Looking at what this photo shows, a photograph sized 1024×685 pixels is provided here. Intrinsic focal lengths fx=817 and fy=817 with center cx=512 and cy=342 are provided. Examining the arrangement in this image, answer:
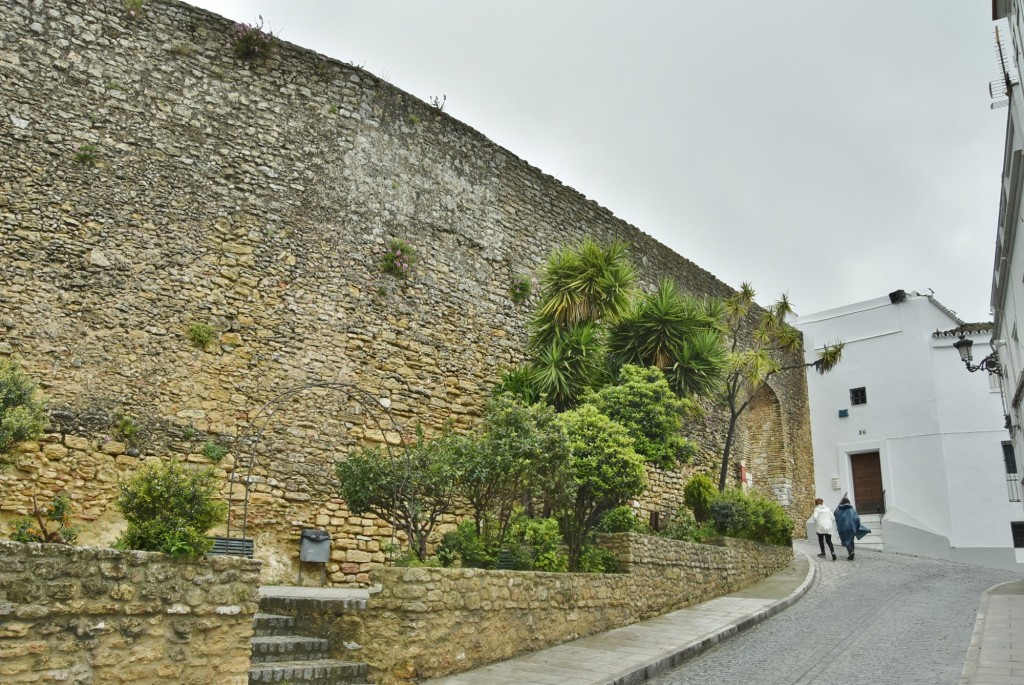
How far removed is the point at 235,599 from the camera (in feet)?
17.6

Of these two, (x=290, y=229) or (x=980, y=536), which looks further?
(x=980, y=536)

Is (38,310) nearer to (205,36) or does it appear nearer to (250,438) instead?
(250,438)

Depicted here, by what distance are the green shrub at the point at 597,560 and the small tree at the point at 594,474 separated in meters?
0.09

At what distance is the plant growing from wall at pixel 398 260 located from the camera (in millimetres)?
11531

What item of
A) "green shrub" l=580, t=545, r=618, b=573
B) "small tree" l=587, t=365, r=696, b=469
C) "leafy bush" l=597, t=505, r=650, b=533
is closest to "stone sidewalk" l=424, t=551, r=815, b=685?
"green shrub" l=580, t=545, r=618, b=573

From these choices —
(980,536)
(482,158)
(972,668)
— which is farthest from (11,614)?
(980,536)

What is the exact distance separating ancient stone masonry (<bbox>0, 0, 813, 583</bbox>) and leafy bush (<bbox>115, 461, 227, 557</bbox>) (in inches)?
151

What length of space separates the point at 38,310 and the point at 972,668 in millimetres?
9485

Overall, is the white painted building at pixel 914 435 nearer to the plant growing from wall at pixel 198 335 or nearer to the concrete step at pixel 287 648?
the plant growing from wall at pixel 198 335

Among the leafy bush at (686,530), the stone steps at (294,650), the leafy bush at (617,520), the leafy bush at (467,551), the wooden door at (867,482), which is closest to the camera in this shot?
the stone steps at (294,650)

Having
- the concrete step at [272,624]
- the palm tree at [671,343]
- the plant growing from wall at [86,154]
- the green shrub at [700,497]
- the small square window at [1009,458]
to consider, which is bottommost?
the concrete step at [272,624]

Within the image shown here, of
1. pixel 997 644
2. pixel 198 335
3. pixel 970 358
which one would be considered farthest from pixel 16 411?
pixel 970 358

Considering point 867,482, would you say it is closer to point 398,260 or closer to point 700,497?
point 700,497

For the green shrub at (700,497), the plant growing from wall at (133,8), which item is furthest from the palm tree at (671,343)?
the plant growing from wall at (133,8)
